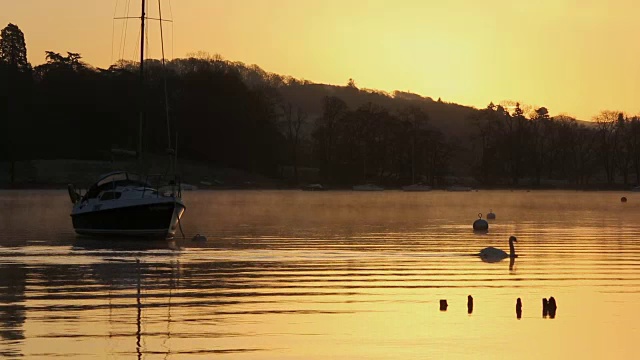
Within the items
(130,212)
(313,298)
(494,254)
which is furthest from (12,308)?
(130,212)

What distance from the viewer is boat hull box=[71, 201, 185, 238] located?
66500 millimetres

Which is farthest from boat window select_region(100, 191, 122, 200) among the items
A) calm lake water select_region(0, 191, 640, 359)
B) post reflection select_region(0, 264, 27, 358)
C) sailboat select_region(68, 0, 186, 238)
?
post reflection select_region(0, 264, 27, 358)

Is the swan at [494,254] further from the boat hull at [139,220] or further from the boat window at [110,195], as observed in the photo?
the boat window at [110,195]

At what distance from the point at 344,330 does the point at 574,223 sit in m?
63.4

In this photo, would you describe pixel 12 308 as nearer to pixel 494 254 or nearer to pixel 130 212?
pixel 494 254

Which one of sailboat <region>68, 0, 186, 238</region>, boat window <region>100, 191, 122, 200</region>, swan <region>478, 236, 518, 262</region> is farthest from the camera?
boat window <region>100, 191, 122, 200</region>

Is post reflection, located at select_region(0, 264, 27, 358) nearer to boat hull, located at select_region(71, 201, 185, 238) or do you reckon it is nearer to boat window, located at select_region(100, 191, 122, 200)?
boat hull, located at select_region(71, 201, 185, 238)

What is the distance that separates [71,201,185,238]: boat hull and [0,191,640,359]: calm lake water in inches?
68.0

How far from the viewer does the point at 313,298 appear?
37.0 m

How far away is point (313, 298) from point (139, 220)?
31103 millimetres

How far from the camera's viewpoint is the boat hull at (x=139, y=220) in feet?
218

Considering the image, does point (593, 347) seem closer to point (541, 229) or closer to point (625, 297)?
point (625, 297)

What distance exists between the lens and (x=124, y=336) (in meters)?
29.3

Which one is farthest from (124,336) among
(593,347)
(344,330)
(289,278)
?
(289,278)
